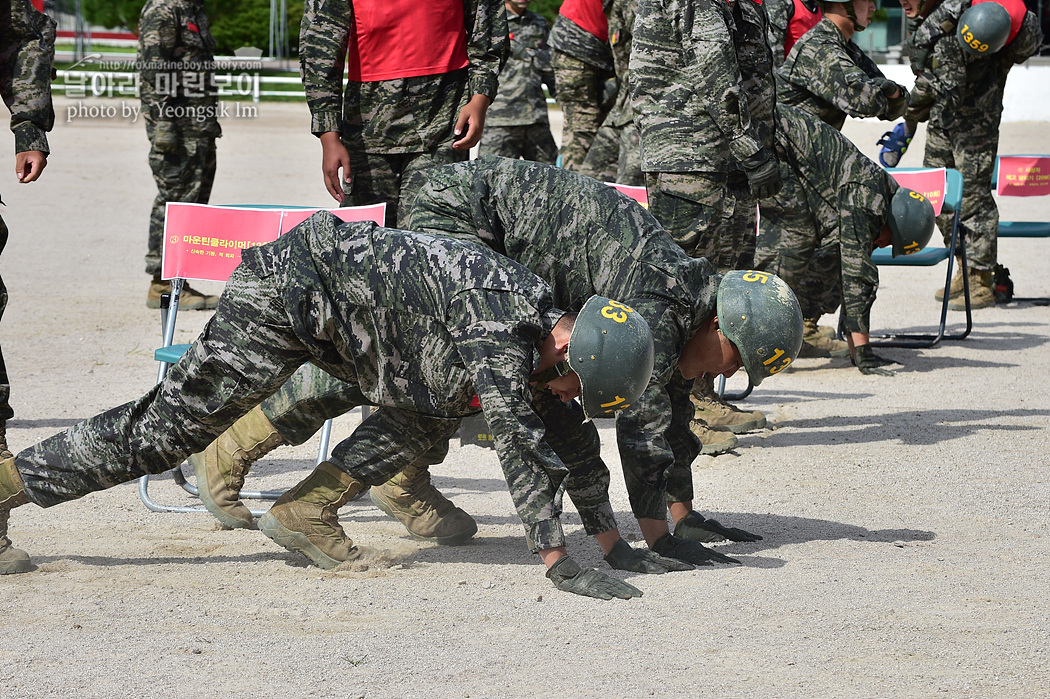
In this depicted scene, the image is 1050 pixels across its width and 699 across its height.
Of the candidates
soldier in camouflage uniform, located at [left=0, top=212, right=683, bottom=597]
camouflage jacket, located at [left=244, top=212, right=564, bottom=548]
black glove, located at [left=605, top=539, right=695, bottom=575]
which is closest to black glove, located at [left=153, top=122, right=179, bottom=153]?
soldier in camouflage uniform, located at [left=0, top=212, right=683, bottom=597]

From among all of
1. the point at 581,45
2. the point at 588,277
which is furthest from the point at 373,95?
the point at 581,45

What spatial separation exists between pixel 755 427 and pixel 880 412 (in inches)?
35.4

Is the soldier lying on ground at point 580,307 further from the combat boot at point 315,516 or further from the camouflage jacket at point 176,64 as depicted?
the camouflage jacket at point 176,64

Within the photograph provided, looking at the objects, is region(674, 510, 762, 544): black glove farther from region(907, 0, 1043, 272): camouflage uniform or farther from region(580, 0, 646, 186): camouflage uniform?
region(907, 0, 1043, 272): camouflage uniform

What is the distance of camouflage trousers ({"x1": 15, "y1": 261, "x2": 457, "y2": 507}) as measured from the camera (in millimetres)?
4250

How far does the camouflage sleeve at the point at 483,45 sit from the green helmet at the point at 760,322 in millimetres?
1964

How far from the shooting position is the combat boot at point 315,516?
4.62m

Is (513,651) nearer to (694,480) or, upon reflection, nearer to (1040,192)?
(694,480)

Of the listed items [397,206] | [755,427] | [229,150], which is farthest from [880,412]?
[229,150]

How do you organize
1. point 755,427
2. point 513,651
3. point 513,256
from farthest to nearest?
point 755,427 < point 513,256 < point 513,651

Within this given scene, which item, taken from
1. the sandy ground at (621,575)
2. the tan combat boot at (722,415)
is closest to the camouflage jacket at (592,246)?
the sandy ground at (621,575)

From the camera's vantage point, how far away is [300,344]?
14.1 feet

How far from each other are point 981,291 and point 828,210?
3286 millimetres

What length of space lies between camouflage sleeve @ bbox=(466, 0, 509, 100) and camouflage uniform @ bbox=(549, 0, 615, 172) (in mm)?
4272
